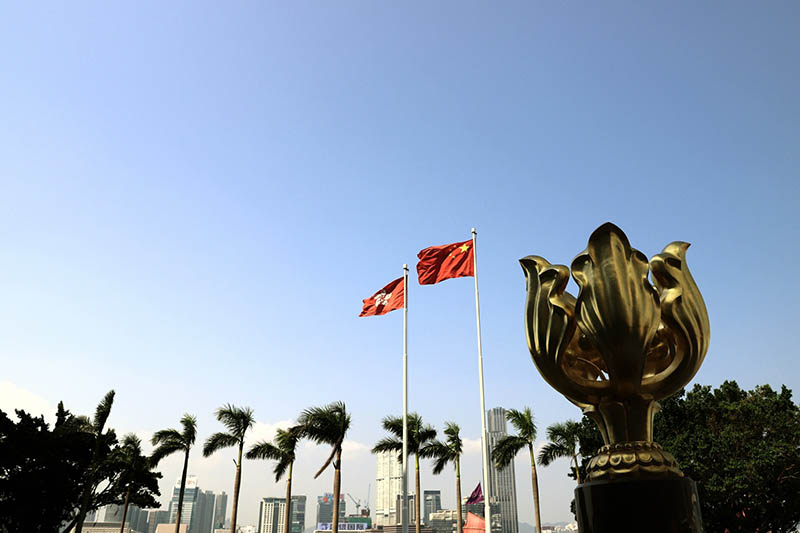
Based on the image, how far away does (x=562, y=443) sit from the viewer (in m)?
26.8

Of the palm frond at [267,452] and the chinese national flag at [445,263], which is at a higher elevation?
the chinese national flag at [445,263]

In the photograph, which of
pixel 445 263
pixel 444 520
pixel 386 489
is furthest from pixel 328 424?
pixel 386 489

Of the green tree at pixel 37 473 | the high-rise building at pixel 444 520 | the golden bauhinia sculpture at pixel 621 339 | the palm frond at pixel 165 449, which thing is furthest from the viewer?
the high-rise building at pixel 444 520

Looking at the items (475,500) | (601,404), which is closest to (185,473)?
(475,500)

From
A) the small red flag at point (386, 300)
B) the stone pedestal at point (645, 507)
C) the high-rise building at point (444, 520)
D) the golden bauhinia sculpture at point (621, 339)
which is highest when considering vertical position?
the small red flag at point (386, 300)

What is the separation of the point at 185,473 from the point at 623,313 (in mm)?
28938

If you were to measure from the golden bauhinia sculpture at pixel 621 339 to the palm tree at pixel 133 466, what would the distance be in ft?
88.8

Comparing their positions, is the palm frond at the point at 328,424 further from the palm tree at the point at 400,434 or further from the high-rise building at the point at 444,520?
the high-rise building at the point at 444,520

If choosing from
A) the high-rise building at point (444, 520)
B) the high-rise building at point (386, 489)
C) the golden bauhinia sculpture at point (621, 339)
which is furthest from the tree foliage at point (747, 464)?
the high-rise building at point (386, 489)

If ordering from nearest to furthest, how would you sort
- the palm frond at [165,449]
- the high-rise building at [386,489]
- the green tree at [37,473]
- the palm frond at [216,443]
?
the green tree at [37,473] < the palm frond at [216,443] < the palm frond at [165,449] < the high-rise building at [386,489]

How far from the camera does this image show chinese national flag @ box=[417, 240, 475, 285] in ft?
59.0

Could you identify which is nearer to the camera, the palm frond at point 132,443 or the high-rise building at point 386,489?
the palm frond at point 132,443

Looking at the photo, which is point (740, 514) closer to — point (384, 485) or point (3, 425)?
point (3, 425)

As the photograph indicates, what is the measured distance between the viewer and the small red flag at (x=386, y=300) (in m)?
18.7
